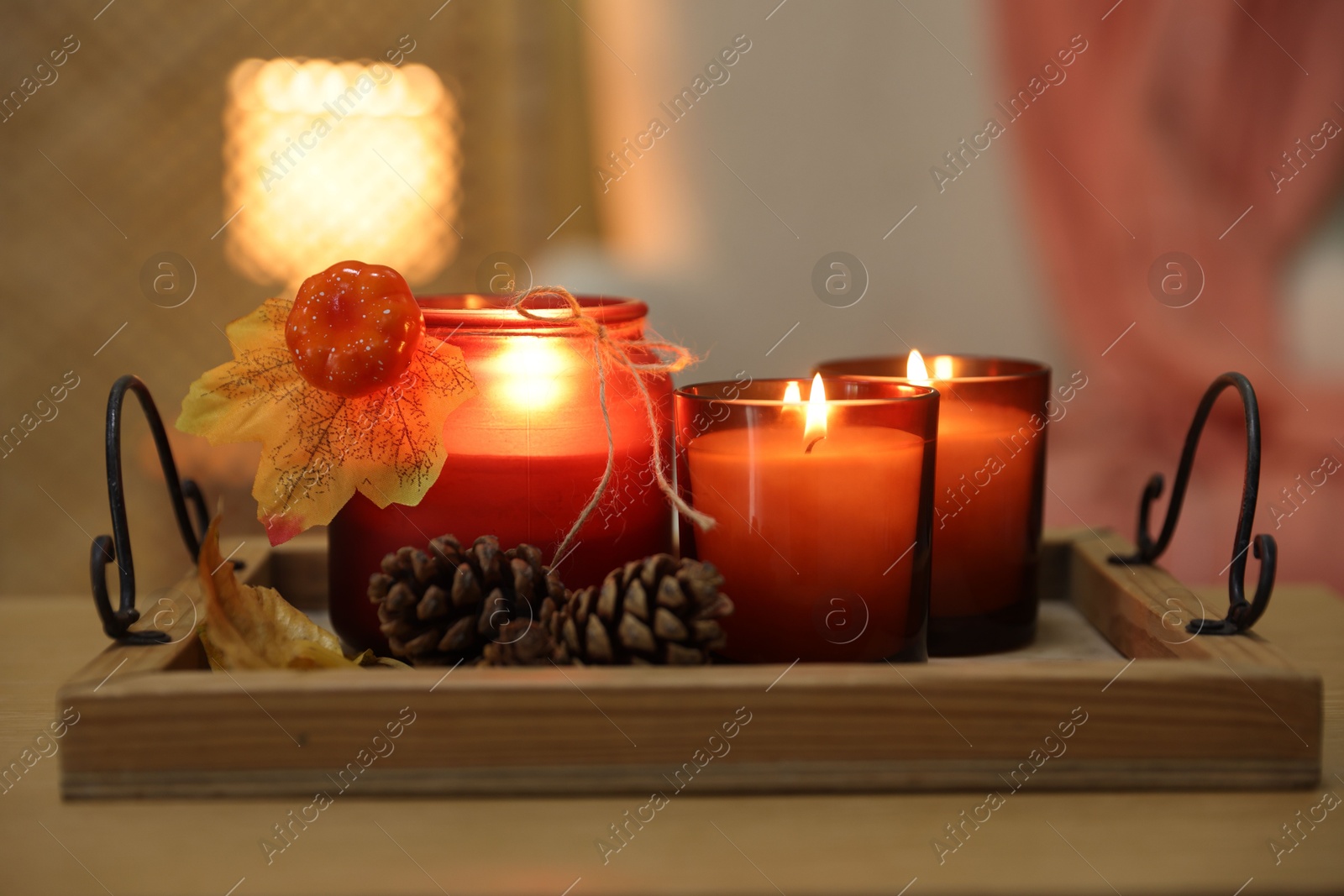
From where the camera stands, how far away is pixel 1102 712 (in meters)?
0.39

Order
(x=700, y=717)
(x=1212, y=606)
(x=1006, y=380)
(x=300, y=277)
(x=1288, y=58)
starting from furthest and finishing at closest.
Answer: (x=300, y=277)
(x=1288, y=58)
(x=1212, y=606)
(x=1006, y=380)
(x=700, y=717)

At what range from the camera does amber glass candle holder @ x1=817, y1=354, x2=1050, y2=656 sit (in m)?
0.51

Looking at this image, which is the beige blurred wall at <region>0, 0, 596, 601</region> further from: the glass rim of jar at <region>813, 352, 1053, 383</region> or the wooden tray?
the wooden tray

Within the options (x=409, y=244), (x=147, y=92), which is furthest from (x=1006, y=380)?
(x=147, y=92)

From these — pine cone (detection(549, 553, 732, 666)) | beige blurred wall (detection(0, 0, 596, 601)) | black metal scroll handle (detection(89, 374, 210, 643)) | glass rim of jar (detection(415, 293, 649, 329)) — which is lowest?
pine cone (detection(549, 553, 732, 666))

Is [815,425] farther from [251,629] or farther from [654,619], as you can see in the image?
[251,629]

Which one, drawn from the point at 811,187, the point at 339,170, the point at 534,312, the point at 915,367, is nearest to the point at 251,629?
the point at 534,312

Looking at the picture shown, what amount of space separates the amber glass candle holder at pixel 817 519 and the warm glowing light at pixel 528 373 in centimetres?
6

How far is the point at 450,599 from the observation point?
421 mm

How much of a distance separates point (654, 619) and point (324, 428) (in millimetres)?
167

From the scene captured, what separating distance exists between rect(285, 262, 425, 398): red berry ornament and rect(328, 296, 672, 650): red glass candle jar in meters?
0.03

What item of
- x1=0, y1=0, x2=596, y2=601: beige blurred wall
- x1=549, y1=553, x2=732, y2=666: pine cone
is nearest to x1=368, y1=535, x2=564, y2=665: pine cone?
x1=549, y1=553, x2=732, y2=666: pine cone

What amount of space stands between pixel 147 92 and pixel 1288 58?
129 centimetres

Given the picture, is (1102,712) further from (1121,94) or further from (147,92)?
(147,92)
